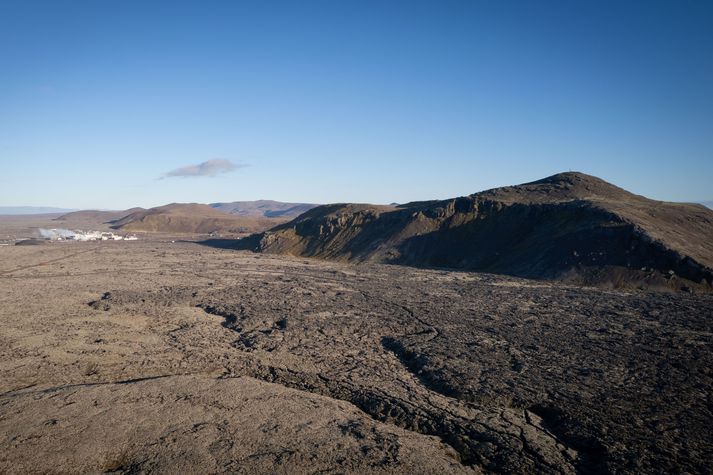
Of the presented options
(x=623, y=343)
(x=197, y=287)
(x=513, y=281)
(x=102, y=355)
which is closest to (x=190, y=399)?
(x=102, y=355)

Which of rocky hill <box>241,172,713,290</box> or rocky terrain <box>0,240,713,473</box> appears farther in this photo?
rocky hill <box>241,172,713,290</box>

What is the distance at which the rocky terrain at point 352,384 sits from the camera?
6.30 metres

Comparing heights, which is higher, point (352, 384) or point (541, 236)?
point (541, 236)

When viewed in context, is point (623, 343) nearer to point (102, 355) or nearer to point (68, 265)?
point (102, 355)

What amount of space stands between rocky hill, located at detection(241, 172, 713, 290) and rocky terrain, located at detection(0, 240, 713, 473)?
207 inches

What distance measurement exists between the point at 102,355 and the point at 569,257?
22602mm

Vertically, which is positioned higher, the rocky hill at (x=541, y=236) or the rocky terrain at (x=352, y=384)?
the rocky hill at (x=541, y=236)

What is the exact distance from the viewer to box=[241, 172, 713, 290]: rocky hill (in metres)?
22.8

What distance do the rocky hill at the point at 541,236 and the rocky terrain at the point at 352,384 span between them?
17.3 feet

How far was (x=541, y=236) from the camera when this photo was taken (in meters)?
29.2

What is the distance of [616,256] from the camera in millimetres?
23766

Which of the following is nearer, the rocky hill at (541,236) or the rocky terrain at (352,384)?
the rocky terrain at (352,384)

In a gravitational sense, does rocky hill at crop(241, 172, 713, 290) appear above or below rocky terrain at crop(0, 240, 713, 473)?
above

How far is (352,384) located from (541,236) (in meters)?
23.7
